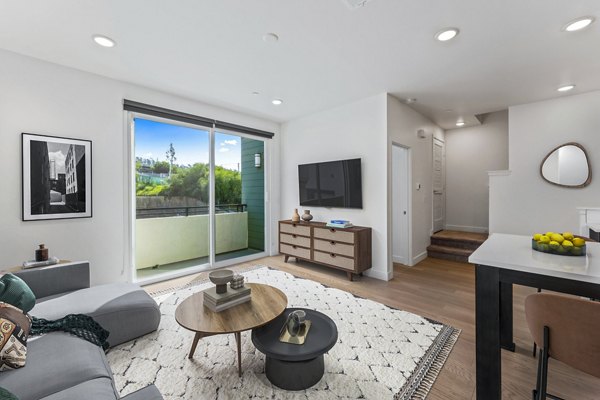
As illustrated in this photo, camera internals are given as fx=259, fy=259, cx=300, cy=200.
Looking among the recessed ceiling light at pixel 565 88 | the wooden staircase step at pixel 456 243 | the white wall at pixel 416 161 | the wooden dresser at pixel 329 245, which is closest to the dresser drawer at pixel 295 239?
the wooden dresser at pixel 329 245

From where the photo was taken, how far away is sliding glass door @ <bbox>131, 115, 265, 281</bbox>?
3543 mm

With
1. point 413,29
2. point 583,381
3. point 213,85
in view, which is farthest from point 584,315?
point 213,85

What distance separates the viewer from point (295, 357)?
151cm

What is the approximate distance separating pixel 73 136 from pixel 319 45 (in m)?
2.83

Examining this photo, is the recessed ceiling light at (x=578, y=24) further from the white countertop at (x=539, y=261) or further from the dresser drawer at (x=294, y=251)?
the dresser drawer at (x=294, y=251)

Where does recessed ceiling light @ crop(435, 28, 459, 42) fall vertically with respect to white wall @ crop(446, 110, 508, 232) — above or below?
above

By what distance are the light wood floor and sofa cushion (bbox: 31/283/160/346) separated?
1183mm

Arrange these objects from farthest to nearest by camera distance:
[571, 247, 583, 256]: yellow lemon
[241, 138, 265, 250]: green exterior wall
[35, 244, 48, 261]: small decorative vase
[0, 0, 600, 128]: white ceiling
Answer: [241, 138, 265, 250]: green exterior wall < [35, 244, 48, 261]: small decorative vase < [0, 0, 600, 128]: white ceiling < [571, 247, 583, 256]: yellow lemon

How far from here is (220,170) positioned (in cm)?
425

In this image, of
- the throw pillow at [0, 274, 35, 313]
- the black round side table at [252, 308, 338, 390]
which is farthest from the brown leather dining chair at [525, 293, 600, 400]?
the throw pillow at [0, 274, 35, 313]

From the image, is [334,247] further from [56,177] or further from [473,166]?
[473,166]

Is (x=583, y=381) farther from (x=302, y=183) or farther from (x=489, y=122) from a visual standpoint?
(x=489, y=122)

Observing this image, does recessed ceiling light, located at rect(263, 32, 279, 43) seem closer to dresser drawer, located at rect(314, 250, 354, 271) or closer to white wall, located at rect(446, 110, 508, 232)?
dresser drawer, located at rect(314, 250, 354, 271)

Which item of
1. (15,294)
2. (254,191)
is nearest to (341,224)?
(254,191)
